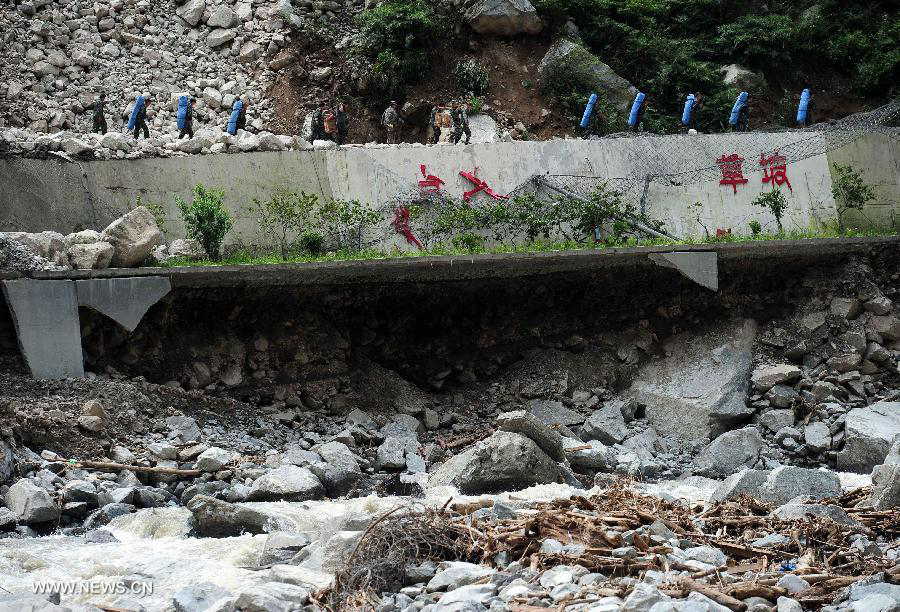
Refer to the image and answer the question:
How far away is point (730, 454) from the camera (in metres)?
13.2

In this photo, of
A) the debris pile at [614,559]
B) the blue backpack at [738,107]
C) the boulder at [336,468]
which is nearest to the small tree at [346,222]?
the boulder at [336,468]

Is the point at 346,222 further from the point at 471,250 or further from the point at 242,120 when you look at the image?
the point at 242,120

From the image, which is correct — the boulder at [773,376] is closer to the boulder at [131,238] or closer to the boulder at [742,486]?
the boulder at [742,486]

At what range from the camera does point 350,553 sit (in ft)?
23.9

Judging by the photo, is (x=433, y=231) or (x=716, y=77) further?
(x=716, y=77)

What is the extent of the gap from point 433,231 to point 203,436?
5.69 meters

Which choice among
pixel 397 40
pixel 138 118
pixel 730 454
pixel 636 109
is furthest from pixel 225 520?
pixel 397 40

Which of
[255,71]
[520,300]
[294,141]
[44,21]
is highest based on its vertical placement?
[44,21]

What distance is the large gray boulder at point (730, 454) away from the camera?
507 inches

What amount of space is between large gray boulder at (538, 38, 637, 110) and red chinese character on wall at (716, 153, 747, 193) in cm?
420

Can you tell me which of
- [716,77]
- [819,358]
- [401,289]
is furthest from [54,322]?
[716,77]

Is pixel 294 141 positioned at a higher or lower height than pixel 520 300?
higher

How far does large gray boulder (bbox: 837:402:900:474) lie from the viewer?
1277 cm

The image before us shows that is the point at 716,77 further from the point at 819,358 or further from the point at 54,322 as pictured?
the point at 54,322
